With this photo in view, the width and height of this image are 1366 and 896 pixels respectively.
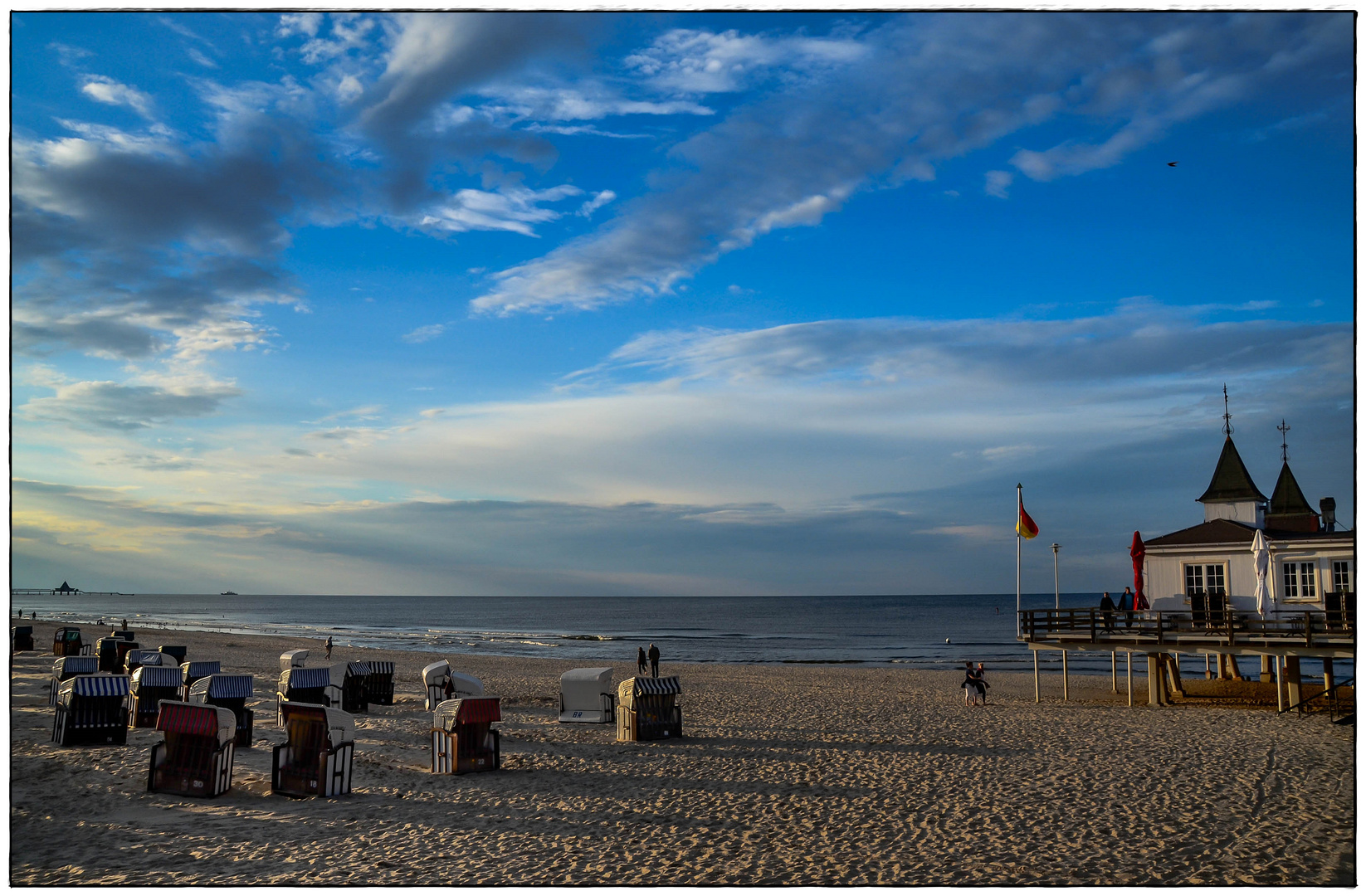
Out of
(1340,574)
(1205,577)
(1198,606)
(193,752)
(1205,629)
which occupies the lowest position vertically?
(193,752)

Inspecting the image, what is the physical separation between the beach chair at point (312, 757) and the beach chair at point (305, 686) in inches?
239

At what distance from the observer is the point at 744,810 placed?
11461mm

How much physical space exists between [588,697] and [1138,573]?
50.4ft

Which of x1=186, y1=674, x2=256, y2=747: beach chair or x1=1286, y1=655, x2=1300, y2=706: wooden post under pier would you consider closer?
x1=186, y1=674, x2=256, y2=747: beach chair

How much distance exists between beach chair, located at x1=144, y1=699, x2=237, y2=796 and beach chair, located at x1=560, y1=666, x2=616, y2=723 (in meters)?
8.39

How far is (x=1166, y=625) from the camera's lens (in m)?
23.8

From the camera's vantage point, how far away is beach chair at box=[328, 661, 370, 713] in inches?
764

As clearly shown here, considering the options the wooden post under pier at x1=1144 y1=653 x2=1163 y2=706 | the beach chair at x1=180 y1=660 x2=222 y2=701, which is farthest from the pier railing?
the beach chair at x1=180 y1=660 x2=222 y2=701

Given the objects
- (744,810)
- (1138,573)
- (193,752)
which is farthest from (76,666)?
(1138,573)

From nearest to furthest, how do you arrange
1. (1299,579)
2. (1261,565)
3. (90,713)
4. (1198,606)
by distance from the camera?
1. (90,713)
2. (1261,565)
3. (1299,579)
4. (1198,606)

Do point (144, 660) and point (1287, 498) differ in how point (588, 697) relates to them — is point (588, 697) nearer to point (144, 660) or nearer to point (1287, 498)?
point (144, 660)

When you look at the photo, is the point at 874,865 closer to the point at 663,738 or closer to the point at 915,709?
the point at 663,738

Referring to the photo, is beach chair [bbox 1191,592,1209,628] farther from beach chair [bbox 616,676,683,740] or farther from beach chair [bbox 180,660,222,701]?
beach chair [bbox 180,660,222,701]

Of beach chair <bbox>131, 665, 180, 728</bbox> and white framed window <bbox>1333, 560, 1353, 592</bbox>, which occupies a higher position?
white framed window <bbox>1333, 560, 1353, 592</bbox>
